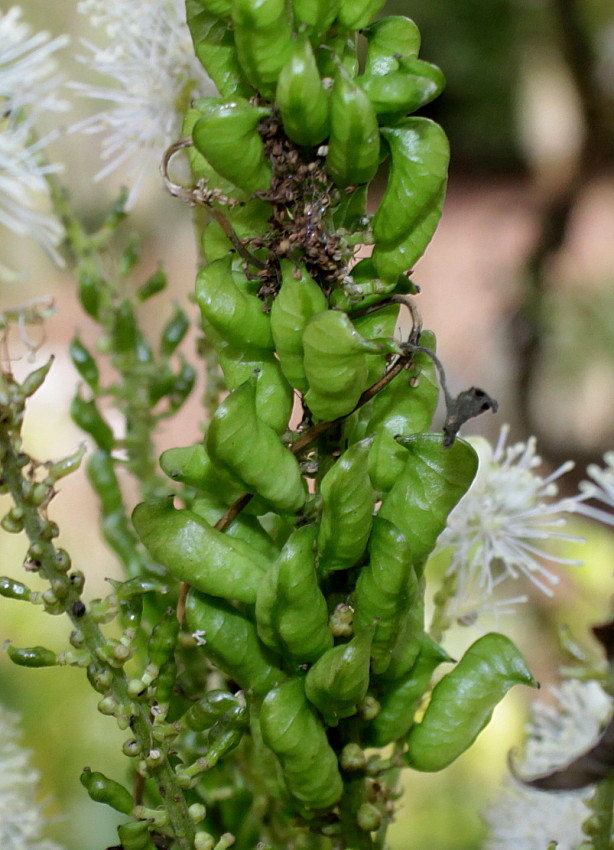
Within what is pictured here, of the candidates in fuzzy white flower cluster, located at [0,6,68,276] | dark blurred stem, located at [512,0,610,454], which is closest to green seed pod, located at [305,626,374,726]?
fuzzy white flower cluster, located at [0,6,68,276]

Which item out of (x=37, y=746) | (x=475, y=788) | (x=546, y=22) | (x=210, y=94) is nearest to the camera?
(x=210, y=94)

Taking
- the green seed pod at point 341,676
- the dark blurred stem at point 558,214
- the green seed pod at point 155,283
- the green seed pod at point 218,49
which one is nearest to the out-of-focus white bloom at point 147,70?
Result: the green seed pod at point 155,283

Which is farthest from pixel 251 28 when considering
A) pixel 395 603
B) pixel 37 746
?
pixel 37 746

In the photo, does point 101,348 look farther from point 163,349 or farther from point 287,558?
point 287,558

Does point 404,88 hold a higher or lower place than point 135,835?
higher

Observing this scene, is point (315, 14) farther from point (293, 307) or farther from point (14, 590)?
point (14, 590)

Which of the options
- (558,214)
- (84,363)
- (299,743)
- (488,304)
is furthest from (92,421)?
(488,304)
